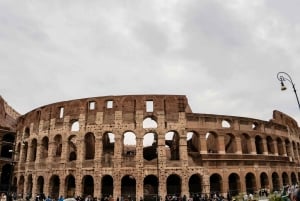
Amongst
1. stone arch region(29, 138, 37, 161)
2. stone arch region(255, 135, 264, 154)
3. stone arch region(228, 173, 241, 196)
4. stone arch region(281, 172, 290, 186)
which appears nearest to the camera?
stone arch region(228, 173, 241, 196)

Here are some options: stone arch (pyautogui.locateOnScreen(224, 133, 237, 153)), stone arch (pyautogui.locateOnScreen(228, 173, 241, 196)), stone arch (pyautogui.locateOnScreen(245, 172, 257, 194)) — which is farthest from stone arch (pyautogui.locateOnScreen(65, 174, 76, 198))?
stone arch (pyautogui.locateOnScreen(245, 172, 257, 194))

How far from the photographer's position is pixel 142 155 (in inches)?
957

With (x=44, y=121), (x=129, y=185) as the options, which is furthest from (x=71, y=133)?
(x=129, y=185)

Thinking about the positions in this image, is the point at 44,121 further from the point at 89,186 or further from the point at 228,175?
the point at 228,175

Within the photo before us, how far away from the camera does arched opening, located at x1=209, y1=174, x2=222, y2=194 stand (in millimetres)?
25080

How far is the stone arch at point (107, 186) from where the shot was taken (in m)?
24.9

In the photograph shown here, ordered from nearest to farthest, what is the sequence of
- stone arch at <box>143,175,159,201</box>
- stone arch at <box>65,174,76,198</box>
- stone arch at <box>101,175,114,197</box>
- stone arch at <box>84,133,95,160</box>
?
stone arch at <box>101,175,114,197</box> < stone arch at <box>65,174,76,198</box> < stone arch at <box>143,175,159,201</box> < stone arch at <box>84,133,95,160</box>

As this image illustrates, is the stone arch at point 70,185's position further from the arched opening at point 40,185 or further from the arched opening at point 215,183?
the arched opening at point 215,183

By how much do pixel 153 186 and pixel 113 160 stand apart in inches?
185

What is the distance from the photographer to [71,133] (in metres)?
26.4

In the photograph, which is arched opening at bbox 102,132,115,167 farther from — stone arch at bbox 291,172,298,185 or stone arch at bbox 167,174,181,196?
stone arch at bbox 291,172,298,185

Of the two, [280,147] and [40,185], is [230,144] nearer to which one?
[280,147]

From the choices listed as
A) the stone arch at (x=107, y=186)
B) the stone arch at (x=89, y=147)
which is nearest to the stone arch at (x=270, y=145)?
the stone arch at (x=107, y=186)

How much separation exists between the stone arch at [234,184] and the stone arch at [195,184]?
2798mm
